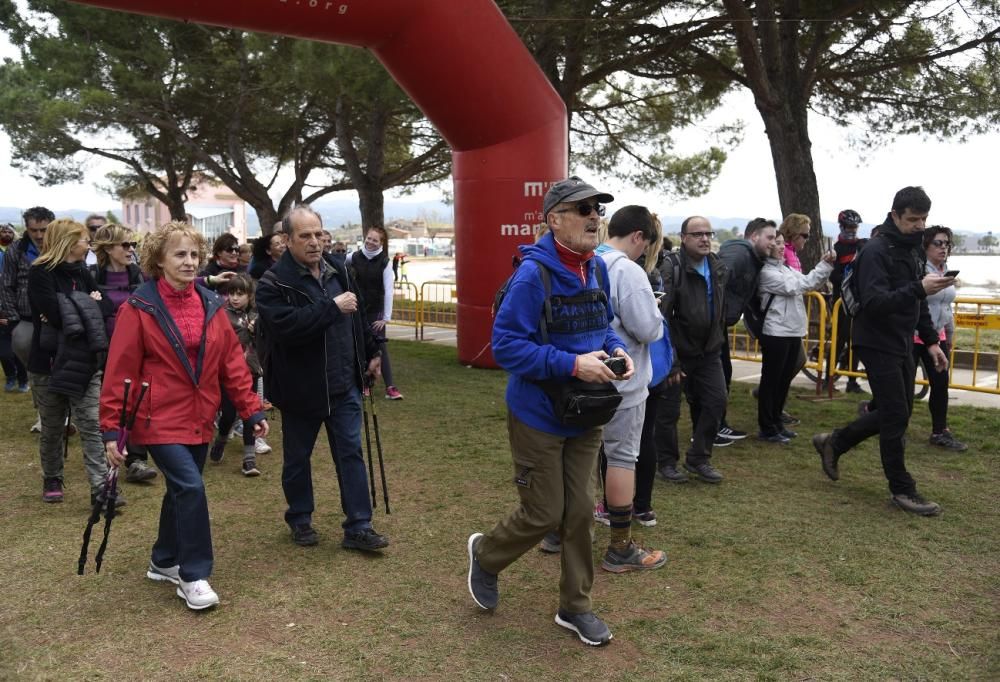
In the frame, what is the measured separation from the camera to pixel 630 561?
4434 mm

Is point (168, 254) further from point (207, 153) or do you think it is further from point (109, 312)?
point (207, 153)

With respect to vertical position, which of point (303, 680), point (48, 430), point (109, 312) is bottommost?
point (303, 680)

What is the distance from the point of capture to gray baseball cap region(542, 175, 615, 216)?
137 inches

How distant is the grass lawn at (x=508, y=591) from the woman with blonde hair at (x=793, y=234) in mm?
1724

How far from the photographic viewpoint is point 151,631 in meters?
3.77

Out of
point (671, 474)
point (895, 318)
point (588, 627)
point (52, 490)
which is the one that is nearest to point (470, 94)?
point (671, 474)

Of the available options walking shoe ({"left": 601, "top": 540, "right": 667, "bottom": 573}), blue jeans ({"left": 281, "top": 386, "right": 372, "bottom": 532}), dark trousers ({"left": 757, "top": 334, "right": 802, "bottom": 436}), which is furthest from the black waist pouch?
dark trousers ({"left": 757, "top": 334, "right": 802, "bottom": 436})

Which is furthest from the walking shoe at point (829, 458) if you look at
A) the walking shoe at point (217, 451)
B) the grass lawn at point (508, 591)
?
the walking shoe at point (217, 451)

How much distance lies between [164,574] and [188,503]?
577 millimetres

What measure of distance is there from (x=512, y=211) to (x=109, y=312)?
5.36 m

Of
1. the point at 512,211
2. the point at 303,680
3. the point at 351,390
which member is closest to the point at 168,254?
the point at 351,390

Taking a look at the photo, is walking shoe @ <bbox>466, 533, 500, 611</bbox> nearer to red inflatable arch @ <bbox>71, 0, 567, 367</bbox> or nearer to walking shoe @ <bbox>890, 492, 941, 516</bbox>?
walking shoe @ <bbox>890, 492, 941, 516</bbox>

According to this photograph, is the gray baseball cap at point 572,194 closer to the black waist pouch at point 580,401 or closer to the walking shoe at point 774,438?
the black waist pouch at point 580,401

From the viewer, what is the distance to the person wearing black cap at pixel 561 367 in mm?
3445
